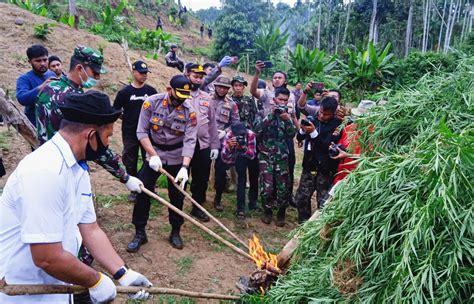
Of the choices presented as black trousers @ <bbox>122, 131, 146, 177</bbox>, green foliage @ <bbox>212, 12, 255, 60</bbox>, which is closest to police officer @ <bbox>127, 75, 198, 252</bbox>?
black trousers @ <bbox>122, 131, 146, 177</bbox>

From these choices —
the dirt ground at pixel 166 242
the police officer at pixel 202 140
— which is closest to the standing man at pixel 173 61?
the dirt ground at pixel 166 242

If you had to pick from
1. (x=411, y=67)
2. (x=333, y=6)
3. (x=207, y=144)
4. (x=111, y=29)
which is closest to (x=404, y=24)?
(x=333, y=6)

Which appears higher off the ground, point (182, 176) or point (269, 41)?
point (269, 41)

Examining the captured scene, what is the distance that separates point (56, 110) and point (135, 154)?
6.44ft

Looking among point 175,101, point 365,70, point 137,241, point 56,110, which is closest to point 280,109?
point 175,101

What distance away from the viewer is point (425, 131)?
274 cm

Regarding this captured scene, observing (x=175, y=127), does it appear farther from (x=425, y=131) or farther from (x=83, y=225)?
(x=425, y=131)

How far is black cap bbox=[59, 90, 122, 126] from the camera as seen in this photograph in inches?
73.2

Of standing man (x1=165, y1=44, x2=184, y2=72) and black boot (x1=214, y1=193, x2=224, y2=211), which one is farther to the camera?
standing man (x1=165, y1=44, x2=184, y2=72)

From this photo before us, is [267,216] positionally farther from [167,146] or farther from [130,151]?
[130,151]

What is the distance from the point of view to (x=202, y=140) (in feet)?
16.6

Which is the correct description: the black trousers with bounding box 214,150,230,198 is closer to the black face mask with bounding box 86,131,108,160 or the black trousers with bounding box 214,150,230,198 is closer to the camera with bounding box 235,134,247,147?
the camera with bounding box 235,134,247,147

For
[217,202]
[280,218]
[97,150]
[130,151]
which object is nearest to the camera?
[97,150]

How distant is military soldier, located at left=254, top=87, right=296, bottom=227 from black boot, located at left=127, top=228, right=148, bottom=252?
5.87ft
